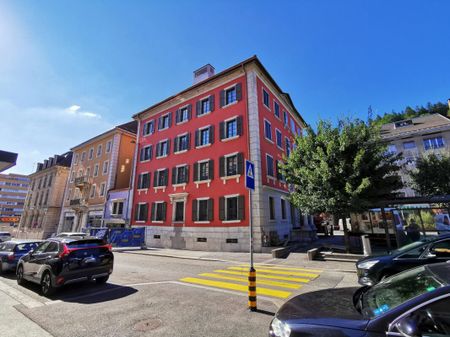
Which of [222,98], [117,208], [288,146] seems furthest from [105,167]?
[288,146]

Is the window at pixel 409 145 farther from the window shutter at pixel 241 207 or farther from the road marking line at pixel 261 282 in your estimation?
the road marking line at pixel 261 282

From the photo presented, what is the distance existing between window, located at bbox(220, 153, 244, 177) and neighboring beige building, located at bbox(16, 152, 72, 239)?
3748 centimetres

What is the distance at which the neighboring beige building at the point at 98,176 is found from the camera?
3114 centimetres

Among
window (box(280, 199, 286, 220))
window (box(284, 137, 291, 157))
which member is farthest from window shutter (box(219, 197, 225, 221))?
window (box(284, 137, 291, 157))

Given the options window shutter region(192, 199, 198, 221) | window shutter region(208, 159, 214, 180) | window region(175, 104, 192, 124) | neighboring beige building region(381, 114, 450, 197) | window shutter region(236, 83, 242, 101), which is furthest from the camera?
neighboring beige building region(381, 114, 450, 197)

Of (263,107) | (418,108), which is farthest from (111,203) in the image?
(418,108)

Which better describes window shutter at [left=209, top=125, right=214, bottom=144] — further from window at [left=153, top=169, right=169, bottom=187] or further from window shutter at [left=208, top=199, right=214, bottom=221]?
window at [left=153, top=169, right=169, bottom=187]

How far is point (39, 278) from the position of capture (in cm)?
742

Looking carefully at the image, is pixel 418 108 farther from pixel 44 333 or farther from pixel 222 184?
pixel 44 333

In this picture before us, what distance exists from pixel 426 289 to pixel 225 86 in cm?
2146

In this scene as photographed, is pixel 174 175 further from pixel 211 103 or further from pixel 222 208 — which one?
pixel 211 103

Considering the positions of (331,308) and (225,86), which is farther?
(225,86)

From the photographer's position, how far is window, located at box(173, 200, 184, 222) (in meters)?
21.0

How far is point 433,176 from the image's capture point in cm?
1792
